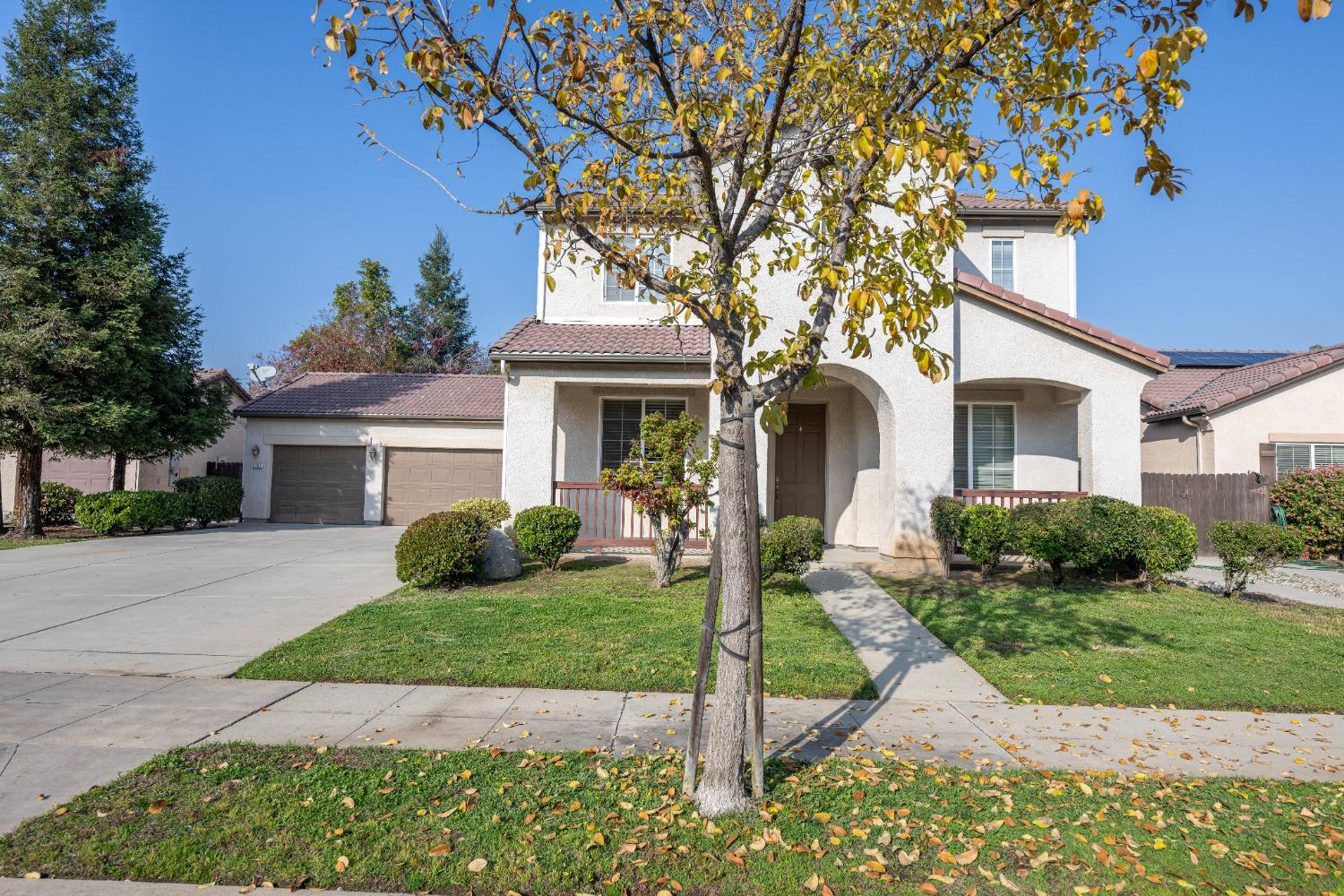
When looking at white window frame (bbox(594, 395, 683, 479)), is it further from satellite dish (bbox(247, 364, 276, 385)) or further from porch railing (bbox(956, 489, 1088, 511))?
satellite dish (bbox(247, 364, 276, 385))

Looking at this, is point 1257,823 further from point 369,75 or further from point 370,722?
point 369,75

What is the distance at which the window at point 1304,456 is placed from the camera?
51.7ft

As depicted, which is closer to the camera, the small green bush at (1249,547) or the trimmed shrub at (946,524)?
the small green bush at (1249,547)

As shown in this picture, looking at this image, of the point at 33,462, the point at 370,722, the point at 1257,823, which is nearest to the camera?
the point at 1257,823

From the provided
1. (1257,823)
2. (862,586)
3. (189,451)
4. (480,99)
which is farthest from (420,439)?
(1257,823)

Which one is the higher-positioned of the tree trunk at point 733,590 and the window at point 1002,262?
the window at point 1002,262

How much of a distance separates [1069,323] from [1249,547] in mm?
4130

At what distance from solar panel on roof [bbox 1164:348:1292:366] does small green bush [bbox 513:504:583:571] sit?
21.3 metres

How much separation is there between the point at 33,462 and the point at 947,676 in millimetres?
19059

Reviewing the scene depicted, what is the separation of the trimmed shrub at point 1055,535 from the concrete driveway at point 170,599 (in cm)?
878

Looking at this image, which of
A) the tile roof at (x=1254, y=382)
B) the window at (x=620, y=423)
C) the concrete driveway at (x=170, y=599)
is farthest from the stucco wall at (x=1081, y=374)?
the concrete driveway at (x=170, y=599)

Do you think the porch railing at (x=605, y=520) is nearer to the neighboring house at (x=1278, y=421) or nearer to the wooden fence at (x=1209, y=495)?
the wooden fence at (x=1209, y=495)

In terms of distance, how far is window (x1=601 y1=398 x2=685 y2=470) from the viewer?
43.6 feet

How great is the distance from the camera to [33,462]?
Answer: 15.6 m
